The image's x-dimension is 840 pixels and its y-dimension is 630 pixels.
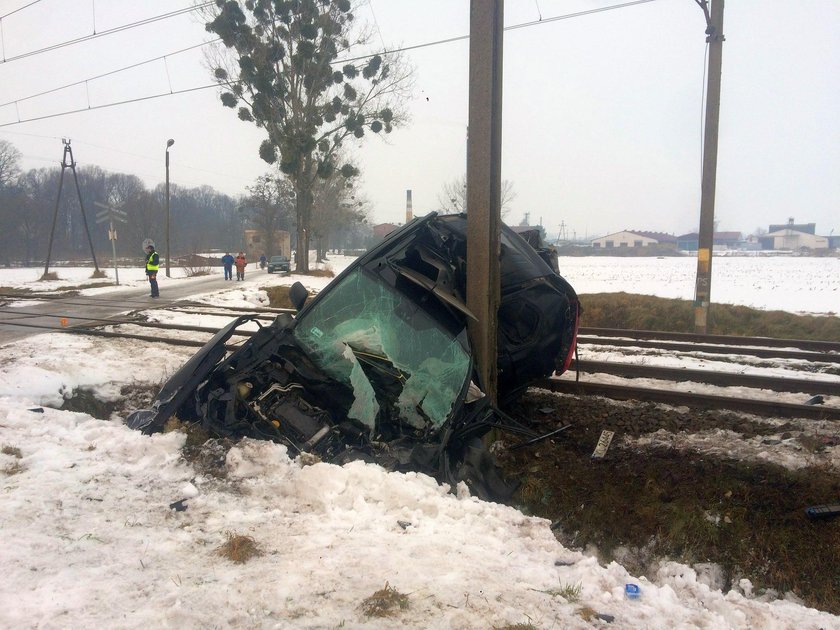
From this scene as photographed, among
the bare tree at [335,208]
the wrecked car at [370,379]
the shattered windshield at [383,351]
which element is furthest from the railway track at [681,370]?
the bare tree at [335,208]

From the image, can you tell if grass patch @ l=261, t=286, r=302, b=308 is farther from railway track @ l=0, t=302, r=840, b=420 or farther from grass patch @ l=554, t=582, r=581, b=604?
grass patch @ l=554, t=582, r=581, b=604

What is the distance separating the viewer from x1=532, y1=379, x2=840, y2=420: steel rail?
18.2 feet

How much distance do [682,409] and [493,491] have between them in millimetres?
2901

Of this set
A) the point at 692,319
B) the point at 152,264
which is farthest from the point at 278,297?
the point at 692,319

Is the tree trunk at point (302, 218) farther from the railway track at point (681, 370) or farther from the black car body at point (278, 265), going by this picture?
the railway track at point (681, 370)

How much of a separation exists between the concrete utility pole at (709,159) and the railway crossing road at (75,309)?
1284cm

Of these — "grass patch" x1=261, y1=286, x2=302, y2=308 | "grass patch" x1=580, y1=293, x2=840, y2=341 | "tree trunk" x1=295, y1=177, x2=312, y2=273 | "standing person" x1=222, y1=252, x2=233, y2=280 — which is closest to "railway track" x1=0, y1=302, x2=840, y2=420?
"grass patch" x1=580, y1=293, x2=840, y2=341

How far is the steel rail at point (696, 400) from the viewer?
5.55 m

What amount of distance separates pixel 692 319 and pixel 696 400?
873cm

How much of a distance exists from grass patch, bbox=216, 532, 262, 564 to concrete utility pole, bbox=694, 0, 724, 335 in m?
10.9

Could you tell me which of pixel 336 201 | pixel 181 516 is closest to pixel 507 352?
pixel 181 516

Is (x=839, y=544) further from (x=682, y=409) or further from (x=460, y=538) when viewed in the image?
(x=682, y=409)

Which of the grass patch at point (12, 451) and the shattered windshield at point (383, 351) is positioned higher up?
the shattered windshield at point (383, 351)

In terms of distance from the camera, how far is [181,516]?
3309mm
